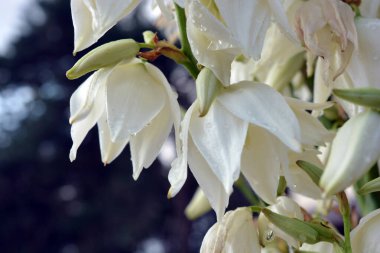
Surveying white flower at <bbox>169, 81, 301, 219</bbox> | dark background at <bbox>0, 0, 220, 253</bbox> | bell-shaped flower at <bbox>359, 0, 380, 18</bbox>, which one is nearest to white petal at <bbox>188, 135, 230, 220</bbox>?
white flower at <bbox>169, 81, 301, 219</bbox>

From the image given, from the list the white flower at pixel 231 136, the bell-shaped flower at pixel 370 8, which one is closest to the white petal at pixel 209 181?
the white flower at pixel 231 136

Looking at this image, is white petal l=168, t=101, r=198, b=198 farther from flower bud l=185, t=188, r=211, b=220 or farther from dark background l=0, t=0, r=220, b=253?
dark background l=0, t=0, r=220, b=253

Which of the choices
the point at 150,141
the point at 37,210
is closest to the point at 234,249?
the point at 150,141

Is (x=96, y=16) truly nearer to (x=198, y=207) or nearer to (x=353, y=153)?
(x=353, y=153)

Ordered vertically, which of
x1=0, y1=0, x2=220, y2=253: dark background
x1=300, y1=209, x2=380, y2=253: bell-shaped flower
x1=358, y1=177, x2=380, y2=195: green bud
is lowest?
x1=0, y1=0, x2=220, y2=253: dark background

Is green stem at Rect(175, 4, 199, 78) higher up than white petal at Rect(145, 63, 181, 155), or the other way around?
green stem at Rect(175, 4, 199, 78)

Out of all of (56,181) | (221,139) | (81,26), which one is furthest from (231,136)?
(56,181)

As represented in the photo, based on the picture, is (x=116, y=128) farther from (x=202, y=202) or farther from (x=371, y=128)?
(x=202, y=202)
